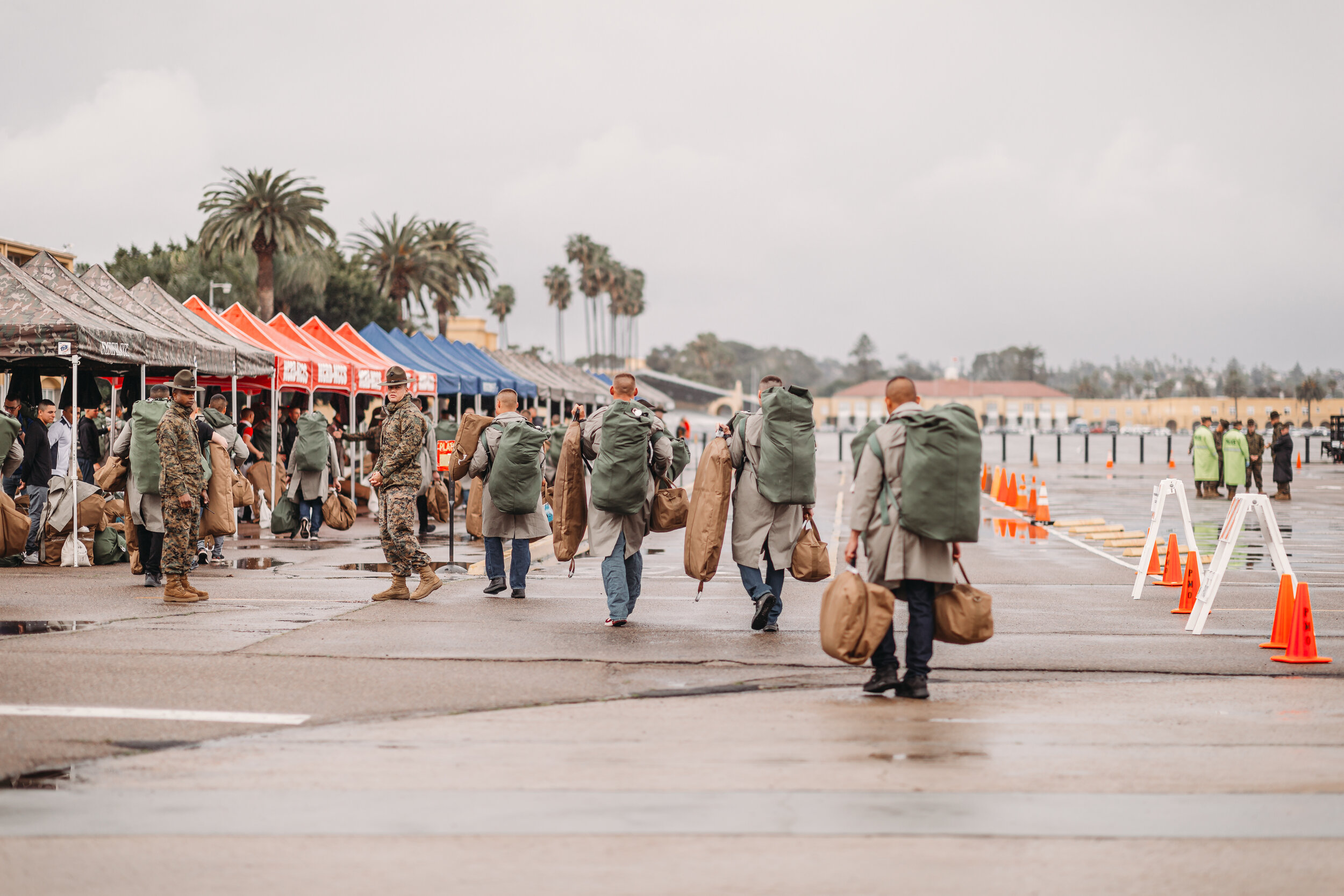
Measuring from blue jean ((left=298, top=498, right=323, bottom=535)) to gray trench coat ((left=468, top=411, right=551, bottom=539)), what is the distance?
6.36 m

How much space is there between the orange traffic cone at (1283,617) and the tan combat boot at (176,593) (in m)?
8.45

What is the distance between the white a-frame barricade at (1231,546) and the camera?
9945mm

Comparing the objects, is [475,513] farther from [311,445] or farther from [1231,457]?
[1231,457]

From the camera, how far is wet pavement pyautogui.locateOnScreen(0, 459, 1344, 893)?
459 cm

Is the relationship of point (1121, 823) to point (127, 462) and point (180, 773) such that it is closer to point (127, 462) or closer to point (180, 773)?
point (180, 773)

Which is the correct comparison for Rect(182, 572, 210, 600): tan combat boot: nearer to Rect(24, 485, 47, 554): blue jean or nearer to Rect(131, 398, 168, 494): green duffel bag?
Rect(131, 398, 168, 494): green duffel bag

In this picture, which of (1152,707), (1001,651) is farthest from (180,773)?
(1001,651)

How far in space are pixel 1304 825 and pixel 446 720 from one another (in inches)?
156

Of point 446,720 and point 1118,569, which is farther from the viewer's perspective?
point 1118,569

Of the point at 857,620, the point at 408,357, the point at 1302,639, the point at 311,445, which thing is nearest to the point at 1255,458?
the point at 408,357

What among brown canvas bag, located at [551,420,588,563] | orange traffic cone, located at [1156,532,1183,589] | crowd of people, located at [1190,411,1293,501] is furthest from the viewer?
crowd of people, located at [1190,411,1293,501]

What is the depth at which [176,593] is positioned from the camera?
1119 cm

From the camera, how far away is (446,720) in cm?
680

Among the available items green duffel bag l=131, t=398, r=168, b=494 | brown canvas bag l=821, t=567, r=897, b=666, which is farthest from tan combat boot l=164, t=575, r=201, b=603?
brown canvas bag l=821, t=567, r=897, b=666
